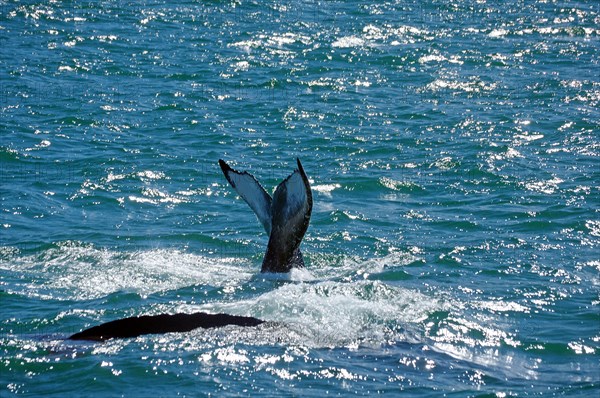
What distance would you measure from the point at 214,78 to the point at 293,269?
1137cm

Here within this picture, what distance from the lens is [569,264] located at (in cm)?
1214

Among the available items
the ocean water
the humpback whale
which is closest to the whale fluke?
the ocean water

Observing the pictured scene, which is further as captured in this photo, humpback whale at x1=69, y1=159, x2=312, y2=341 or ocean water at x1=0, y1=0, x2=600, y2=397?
humpback whale at x1=69, y1=159, x2=312, y2=341

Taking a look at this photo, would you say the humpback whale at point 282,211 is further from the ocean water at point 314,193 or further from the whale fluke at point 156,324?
the whale fluke at point 156,324

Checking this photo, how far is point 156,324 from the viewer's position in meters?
8.93

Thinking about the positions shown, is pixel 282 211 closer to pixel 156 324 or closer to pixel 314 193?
pixel 156 324

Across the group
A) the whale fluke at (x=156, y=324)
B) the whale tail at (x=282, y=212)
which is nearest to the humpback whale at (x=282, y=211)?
the whale tail at (x=282, y=212)

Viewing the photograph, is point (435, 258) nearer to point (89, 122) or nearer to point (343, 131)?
point (343, 131)

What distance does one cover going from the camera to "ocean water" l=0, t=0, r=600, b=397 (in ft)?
29.2

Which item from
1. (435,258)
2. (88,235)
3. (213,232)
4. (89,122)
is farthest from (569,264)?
(89,122)

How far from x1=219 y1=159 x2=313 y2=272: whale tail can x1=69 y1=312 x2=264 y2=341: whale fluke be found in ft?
5.46

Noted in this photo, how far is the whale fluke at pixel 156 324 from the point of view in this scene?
8.81m

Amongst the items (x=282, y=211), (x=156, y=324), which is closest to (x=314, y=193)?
(x=282, y=211)

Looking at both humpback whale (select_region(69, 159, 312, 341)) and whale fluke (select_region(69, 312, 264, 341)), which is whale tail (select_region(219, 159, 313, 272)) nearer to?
humpback whale (select_region(69, 159, 312, 341))
